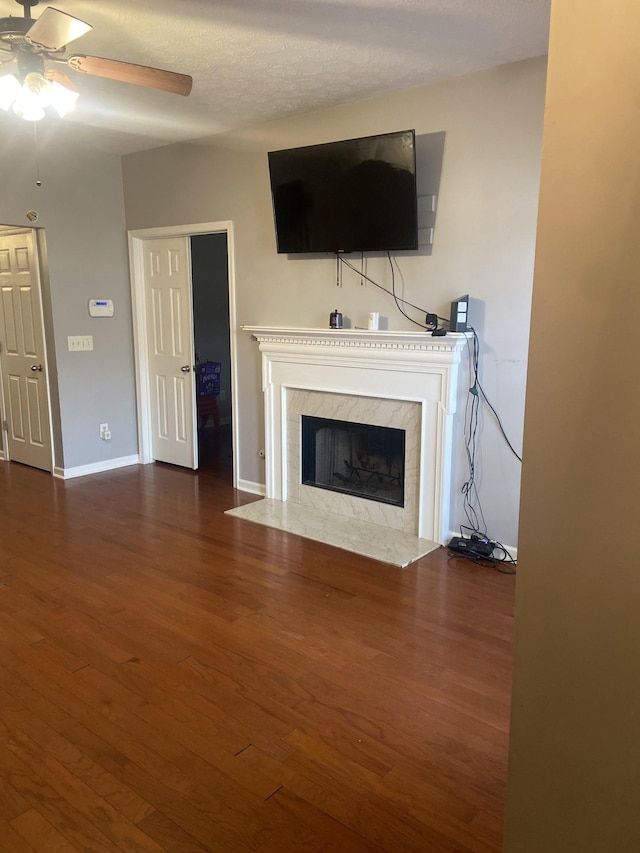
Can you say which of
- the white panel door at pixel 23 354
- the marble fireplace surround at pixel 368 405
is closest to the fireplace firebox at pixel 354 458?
the marble fireplace surround at pixel 368 405

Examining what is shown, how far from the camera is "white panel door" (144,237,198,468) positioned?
17.6ft

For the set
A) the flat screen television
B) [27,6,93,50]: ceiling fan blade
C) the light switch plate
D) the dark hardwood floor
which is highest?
[27,6,93,50]: ceiling fan blade

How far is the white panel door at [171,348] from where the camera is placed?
17.6 ft

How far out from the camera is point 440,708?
232cm

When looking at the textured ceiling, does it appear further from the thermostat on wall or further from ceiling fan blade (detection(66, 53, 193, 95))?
the thermostat on wall

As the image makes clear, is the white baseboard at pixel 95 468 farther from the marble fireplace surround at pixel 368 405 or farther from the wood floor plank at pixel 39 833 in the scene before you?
the wood floor plank at pixel 39 833

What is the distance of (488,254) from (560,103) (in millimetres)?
2686

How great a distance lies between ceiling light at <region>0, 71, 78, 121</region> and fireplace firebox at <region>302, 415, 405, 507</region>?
2.52m

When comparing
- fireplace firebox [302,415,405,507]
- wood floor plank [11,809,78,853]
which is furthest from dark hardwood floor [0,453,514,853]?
fireplace firebox [302,415,405,507]

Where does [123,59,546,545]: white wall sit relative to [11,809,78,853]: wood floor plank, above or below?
above

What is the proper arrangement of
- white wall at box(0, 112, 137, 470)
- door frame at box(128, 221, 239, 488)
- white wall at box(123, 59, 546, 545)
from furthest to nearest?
door frame at box(128, 221, 239, 488), white wall at box(0, 112, 137, 470), white wall at box(123, 59, 546, 545)

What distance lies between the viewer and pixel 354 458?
4430mm

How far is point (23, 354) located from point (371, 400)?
11.1ft

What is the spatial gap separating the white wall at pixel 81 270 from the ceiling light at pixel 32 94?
222cm
